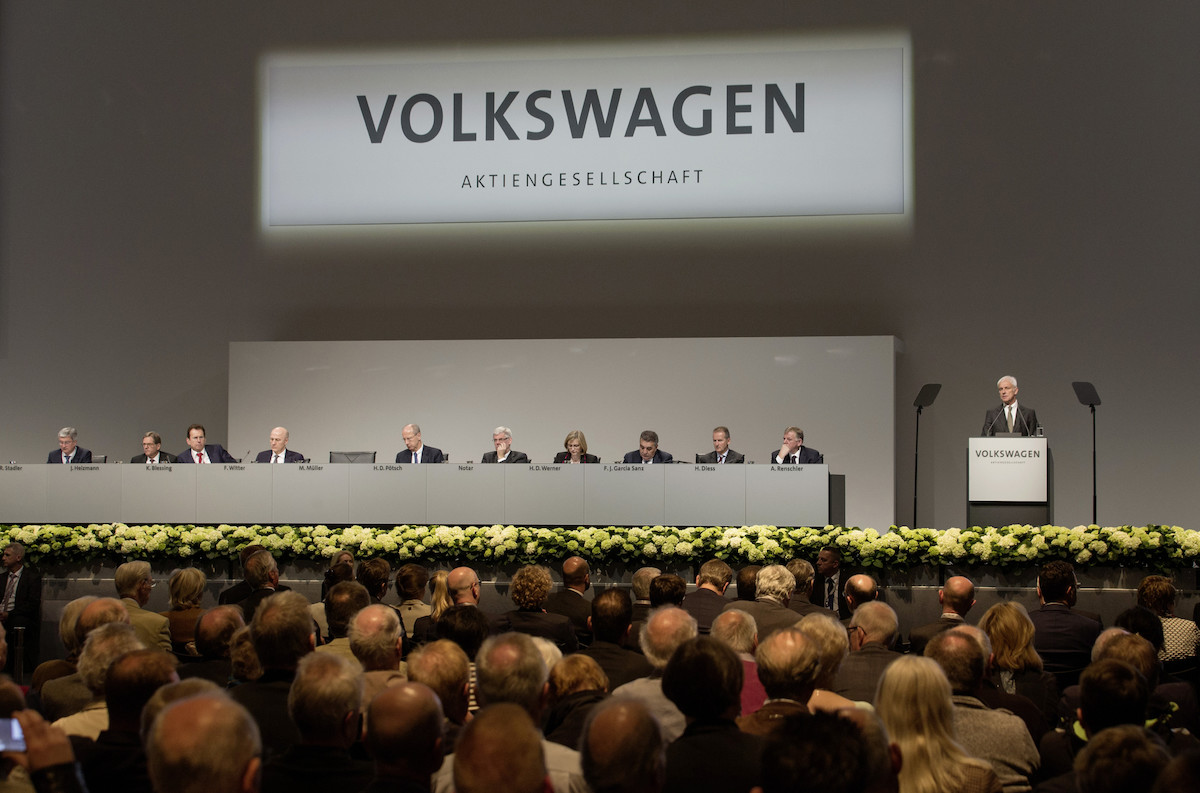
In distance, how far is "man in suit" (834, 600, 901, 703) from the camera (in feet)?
12.5

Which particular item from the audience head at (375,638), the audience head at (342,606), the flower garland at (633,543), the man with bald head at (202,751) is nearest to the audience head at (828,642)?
the audience head at (375,638)

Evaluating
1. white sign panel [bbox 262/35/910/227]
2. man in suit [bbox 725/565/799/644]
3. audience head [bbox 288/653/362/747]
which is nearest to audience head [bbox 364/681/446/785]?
audience head [bbox 288/653/362/747]

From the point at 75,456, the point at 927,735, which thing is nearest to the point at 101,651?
the point at 927,735

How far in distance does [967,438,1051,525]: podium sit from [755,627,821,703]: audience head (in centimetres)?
584

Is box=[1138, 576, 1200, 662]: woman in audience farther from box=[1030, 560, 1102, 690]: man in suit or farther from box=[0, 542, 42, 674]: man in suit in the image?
box=[0, 542, 42, 674]: man in suit

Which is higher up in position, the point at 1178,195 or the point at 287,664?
the point at 1178,195

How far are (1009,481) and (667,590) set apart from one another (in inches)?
173

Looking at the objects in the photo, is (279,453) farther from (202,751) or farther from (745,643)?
(202,751)

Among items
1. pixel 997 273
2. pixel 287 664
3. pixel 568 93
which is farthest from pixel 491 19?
pixel 287 664

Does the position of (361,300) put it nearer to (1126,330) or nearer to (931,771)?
(1126,330)

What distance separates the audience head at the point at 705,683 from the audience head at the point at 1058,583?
9.38 ft

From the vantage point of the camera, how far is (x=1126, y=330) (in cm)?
1078

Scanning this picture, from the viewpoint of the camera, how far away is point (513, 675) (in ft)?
9.66

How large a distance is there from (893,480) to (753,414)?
1.40 meters
